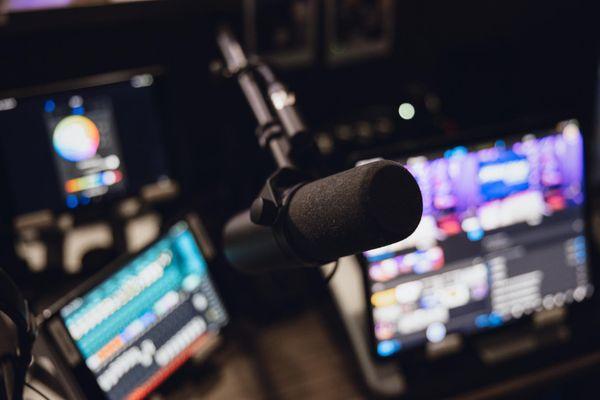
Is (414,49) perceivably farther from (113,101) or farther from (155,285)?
(155,285)

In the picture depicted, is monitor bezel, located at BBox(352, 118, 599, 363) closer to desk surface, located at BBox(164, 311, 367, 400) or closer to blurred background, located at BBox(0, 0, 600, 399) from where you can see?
blurred background, located at BBox(0, 0, 600, 399)

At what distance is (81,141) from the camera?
58.5 inches

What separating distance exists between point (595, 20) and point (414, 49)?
1.56ft

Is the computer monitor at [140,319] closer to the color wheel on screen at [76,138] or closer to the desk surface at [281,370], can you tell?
the desk surface at [281,370]

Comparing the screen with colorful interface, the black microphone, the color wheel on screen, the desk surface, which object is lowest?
the desk surface

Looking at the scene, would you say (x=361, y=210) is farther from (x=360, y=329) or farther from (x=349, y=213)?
(x=360, y=329)

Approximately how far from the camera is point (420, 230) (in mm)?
1369

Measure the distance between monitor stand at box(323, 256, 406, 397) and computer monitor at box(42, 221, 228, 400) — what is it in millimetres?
262

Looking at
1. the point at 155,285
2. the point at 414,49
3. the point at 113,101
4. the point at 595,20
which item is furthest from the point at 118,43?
the point at 595,20

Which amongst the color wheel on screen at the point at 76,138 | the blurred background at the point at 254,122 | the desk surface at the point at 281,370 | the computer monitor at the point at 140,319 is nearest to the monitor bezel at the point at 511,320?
the blurred background at the point at 254,122

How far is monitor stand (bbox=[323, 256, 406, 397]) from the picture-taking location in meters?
1.38

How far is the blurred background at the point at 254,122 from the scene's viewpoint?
4.67 feet

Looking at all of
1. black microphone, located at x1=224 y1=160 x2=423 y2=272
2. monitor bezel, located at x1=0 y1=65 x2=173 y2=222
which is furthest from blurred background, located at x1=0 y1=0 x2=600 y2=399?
black microphone, located at x1=224 y1=160 x2=423 y2=272

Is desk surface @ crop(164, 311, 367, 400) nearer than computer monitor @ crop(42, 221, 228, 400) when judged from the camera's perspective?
No
